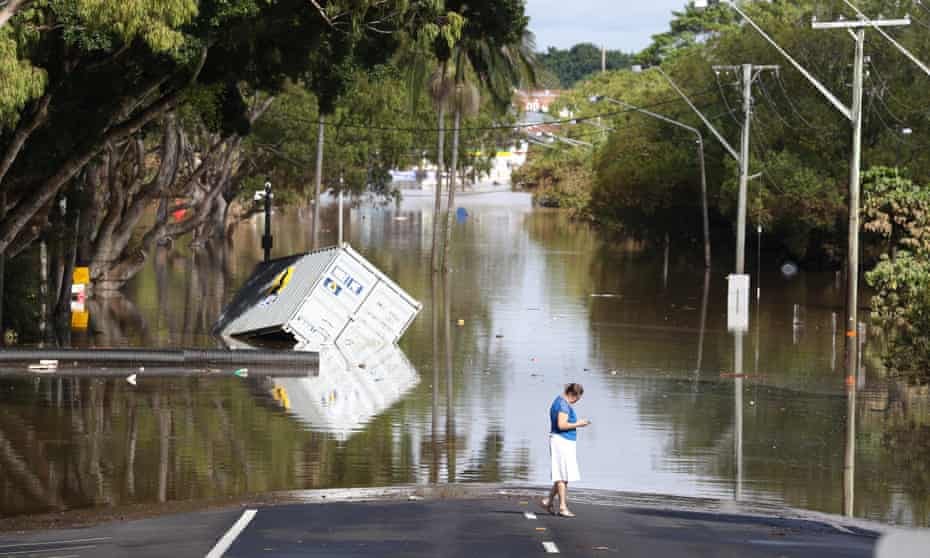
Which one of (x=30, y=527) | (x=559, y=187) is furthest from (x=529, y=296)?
(x=559, y=187)

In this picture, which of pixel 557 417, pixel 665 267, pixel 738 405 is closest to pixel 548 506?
pixel 557 417

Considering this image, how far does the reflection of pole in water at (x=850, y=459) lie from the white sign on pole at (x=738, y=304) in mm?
14483

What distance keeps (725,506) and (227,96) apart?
17969 mm

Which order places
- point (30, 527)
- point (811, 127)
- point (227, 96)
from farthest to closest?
point (811, 127)
point (227, 96)
point (30, 527)

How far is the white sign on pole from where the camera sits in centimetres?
4562

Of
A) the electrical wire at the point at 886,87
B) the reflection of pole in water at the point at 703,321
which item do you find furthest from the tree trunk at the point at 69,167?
the electrical wire at the point at 886,87

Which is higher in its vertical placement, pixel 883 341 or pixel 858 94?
pixel 858 94

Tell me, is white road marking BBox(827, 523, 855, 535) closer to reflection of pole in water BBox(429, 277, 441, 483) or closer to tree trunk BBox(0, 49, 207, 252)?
reflection of pole in water BBox(429, 277, 441, 483)

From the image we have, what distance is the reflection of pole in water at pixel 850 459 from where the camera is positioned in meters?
19.5

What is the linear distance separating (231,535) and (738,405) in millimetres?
15888

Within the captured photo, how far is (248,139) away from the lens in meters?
76.1

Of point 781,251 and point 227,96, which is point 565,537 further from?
point 781,251

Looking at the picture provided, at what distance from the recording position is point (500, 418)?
27109 mm

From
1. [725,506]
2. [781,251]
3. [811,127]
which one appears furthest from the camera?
A: [781,251]
